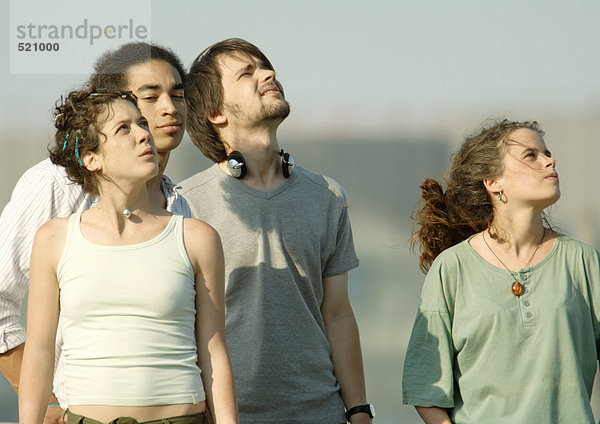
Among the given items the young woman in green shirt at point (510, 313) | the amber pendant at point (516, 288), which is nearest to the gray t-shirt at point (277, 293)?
the young woman in green shirt at point (510, 313)

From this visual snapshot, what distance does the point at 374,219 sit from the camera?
581cm

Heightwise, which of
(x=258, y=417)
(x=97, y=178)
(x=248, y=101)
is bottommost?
(x=258, y=417)

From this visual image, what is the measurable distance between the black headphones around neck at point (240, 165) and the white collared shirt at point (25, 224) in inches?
21.4

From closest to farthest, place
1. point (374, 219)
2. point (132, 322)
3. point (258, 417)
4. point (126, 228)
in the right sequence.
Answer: point (132, 322), point (126, 228), point (258, 417), point (374, 219)

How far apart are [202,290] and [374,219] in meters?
3.80

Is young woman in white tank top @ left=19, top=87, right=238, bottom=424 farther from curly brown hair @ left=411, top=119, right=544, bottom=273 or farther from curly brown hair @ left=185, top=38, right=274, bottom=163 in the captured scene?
curly brown hair @ left=411, top=119, right=544, bottom=273

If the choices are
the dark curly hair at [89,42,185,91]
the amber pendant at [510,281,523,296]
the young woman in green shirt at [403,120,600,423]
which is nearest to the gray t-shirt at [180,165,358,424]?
the young woman in green shirt at [403,120,600,423]

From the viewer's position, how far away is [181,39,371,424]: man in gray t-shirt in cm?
260

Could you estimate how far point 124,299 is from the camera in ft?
6.55

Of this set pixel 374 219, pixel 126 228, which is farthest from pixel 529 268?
pixel 374 219

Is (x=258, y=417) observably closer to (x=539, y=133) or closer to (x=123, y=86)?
(x=123, y=86)

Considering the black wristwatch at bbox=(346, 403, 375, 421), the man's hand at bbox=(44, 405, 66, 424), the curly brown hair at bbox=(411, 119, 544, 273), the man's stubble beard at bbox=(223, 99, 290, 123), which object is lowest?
the black wristwatch at bbox=(346, 403, 375, 421)

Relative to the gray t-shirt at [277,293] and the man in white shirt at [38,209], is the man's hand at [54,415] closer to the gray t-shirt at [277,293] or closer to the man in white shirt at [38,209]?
the man in white shirt at [38,209]

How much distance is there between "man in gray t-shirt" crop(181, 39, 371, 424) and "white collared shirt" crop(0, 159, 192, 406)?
501 millimetres
